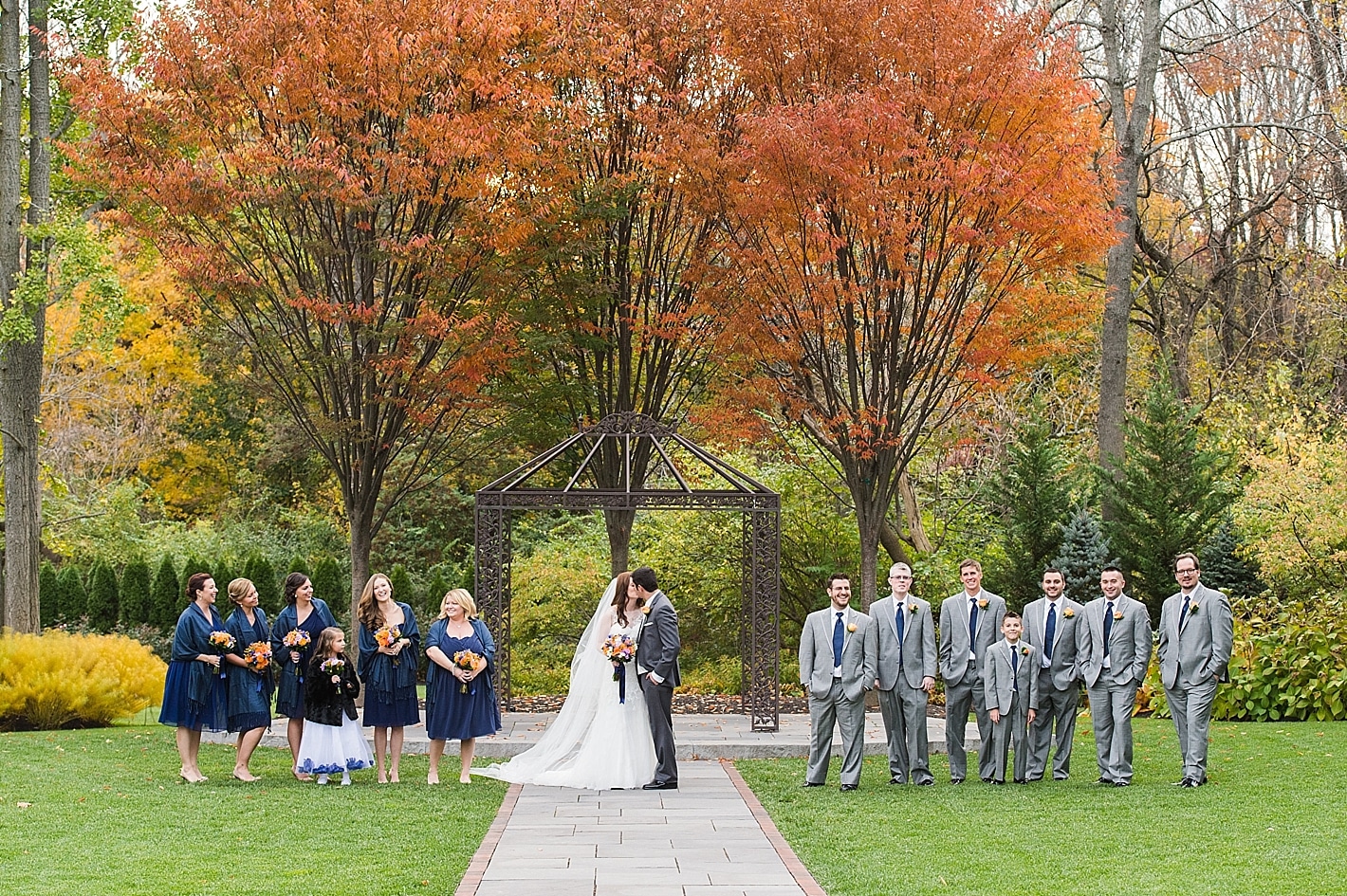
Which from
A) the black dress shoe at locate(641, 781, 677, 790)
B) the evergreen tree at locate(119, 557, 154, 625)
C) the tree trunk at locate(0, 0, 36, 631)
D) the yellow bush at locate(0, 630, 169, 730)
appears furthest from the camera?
the evergreen tree at locate(119, 557, 154, 625)

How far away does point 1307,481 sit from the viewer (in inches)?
754

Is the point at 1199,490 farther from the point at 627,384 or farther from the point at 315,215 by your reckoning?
the point at 315,215

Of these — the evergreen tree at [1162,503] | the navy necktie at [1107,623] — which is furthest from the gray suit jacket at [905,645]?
the evergreen tree at [1162,503]

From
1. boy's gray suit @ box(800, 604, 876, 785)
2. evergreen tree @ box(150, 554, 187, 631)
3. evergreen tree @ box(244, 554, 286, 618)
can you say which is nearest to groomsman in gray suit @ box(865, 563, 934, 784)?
boy's gray suit @ box(800, 604, 876, 785)

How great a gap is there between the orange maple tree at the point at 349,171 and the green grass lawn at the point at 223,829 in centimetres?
450

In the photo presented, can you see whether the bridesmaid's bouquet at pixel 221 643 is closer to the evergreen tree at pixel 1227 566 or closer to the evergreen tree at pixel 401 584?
the evergreen tree at pixel 401 584

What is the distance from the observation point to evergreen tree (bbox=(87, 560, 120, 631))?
24906 millimetres

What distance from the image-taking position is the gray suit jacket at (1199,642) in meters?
11.4

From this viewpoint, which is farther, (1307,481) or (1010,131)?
(1307,481)

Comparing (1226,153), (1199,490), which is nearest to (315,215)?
(1199,490)

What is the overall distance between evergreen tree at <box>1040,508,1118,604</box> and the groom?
9.51 meters

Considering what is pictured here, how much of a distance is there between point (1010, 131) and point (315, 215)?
24.4ft

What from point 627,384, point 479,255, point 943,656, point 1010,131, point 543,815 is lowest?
point 543,815

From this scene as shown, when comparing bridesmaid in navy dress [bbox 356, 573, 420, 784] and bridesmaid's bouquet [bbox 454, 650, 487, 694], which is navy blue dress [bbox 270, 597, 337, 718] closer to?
bridesmaid in navy dress [bbox 356, 573, 420, 784]
